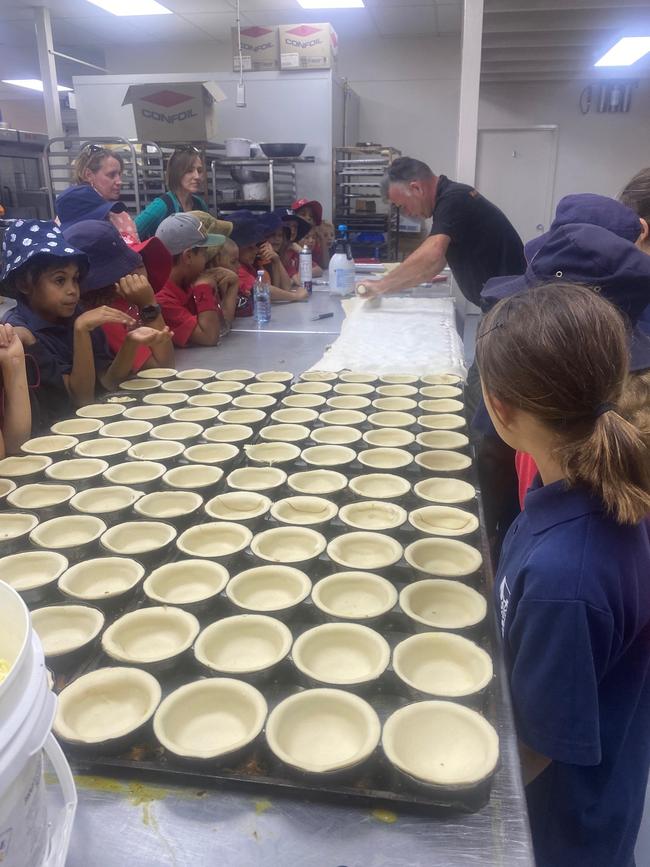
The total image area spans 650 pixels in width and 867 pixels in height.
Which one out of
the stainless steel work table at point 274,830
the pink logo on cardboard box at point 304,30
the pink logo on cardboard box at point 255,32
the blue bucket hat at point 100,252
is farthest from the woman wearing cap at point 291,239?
the stainless steel work table at point 274,830

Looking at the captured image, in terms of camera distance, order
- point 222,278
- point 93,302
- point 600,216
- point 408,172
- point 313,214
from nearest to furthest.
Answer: point 600,216 < point 93,302 < point 222,278 < point 408,172 < point 313,214

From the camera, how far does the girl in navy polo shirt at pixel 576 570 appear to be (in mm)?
802

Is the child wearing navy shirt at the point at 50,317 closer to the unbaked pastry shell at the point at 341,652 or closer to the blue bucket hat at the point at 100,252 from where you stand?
the blue bucket hat at the point at 100,252

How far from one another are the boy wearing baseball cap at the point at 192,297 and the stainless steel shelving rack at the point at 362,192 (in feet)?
10.7

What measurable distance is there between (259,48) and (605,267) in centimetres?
556

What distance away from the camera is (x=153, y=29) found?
6723 mm

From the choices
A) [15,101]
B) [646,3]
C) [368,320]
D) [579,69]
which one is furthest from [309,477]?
[15,101]

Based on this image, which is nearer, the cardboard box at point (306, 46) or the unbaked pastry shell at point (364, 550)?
the unbaked pastry shell at point (364, 550)

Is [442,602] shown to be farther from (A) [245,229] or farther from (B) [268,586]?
(A) [245,229]

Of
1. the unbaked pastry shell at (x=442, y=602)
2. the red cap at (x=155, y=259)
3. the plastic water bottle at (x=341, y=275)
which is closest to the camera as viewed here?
the unbaked pastry shell at (x=442, y=602)

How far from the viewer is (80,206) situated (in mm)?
2781

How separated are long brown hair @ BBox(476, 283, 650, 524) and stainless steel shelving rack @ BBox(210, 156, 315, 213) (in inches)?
181

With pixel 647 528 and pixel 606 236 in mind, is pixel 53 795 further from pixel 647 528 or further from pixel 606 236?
pixel 606 236

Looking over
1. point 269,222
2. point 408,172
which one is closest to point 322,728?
point 408,172
